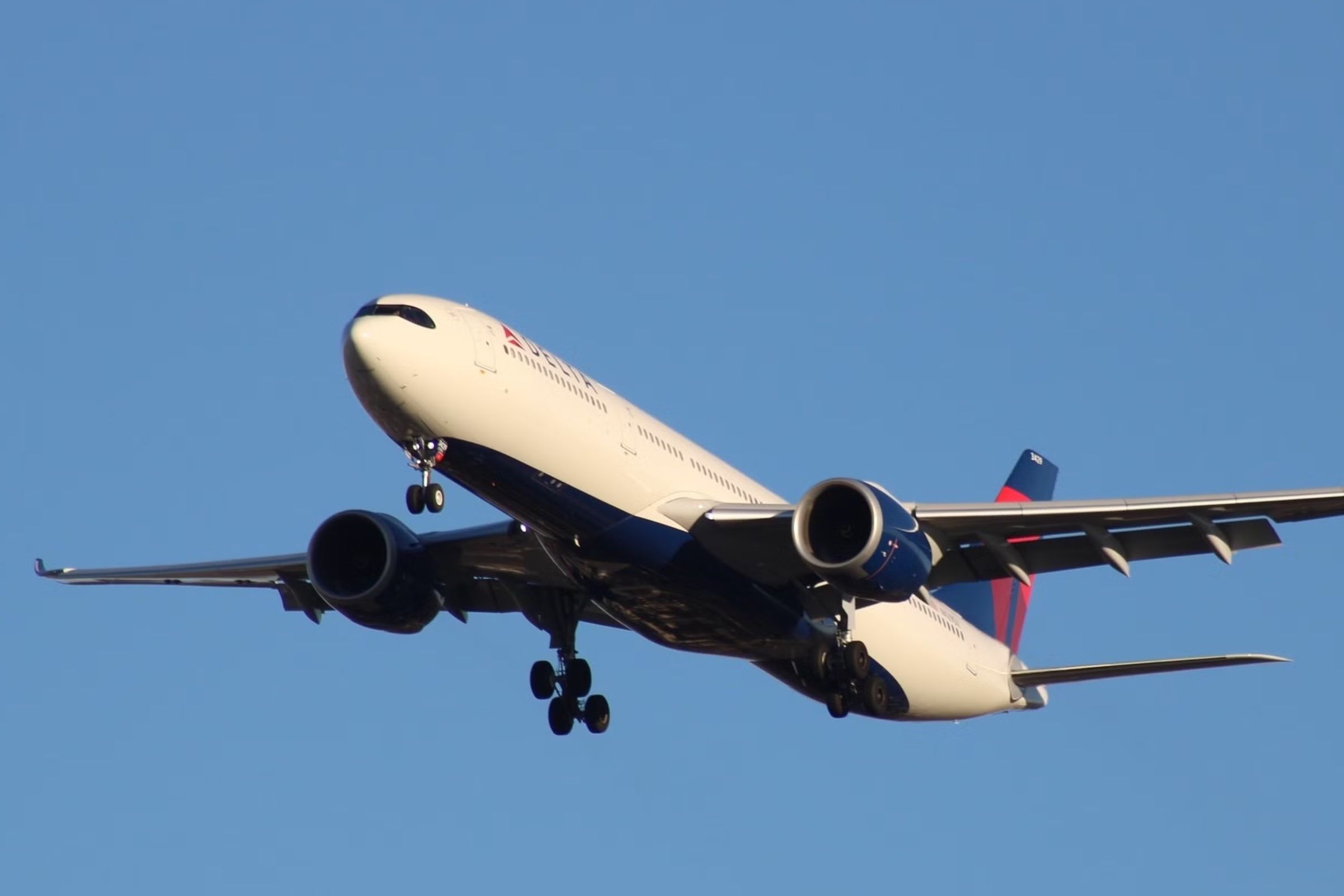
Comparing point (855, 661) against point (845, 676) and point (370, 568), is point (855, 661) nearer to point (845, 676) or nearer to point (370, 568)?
point (845, 676)

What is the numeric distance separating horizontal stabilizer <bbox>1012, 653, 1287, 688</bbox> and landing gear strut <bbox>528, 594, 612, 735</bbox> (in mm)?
7877

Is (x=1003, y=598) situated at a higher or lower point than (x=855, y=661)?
higher

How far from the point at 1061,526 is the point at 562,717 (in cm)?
933

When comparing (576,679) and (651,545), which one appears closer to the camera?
(651,545)

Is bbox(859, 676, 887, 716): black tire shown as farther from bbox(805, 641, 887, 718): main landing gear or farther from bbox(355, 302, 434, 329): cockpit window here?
bbox(355, 302, 434, 329): cockpit window

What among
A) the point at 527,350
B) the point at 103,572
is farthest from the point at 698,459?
the point at 103,572

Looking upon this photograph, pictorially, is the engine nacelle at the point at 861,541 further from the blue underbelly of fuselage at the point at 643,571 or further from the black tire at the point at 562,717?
the black tire at the point at 562,717

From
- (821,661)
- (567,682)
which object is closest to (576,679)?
(567,682)

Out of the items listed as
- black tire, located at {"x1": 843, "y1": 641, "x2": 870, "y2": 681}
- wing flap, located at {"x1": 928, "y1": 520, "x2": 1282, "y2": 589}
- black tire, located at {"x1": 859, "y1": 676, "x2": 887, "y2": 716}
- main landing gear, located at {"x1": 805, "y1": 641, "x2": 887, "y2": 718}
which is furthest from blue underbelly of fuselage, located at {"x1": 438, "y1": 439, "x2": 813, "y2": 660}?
wing flap, located at {"x1": 928, "y1": 520, "x2": 1282, "y2": 589}

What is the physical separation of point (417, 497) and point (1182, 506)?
1128 cm

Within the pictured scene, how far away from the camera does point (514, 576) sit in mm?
35750

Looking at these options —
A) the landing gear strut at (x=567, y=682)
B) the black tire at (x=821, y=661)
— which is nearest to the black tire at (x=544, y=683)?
the landing gear strut at (x=567, y=682)

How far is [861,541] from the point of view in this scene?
32.3 m

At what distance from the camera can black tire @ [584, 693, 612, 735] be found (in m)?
36.8
